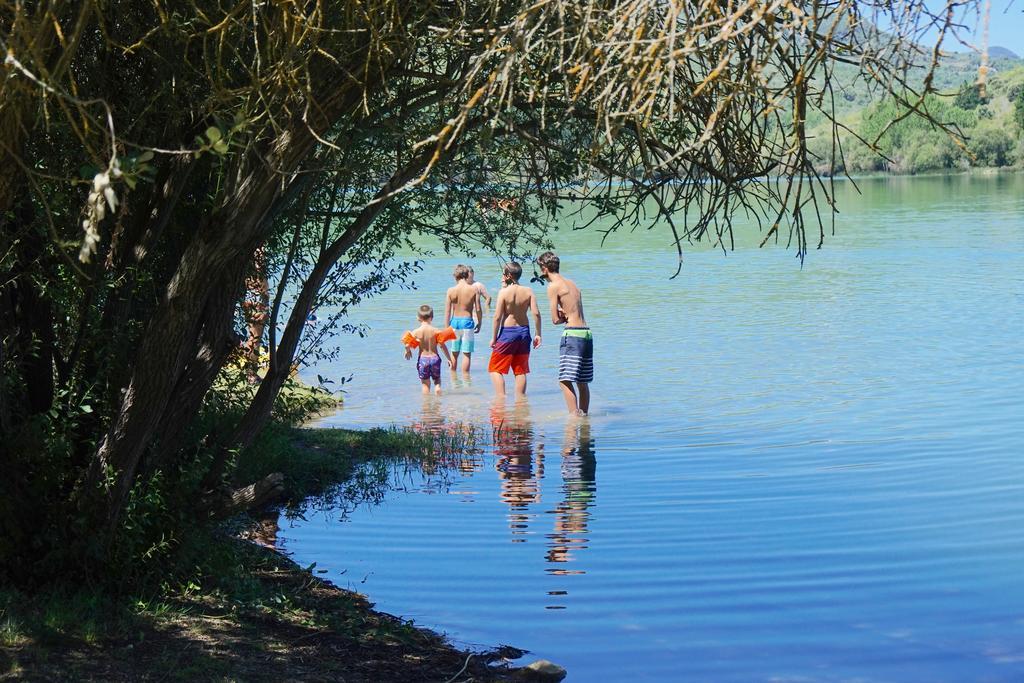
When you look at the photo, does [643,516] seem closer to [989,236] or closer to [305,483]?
[305,483]

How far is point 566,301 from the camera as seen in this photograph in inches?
550

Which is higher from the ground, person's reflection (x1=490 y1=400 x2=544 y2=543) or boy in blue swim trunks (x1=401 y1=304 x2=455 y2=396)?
boy in blue swim trunks (x1=401 y1=304 x2=455 y2=396)

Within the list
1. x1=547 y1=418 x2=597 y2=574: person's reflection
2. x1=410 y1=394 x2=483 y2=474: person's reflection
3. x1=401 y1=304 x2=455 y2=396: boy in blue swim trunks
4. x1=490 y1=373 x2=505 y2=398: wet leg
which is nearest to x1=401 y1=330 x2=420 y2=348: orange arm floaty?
x1=401 y1=304 x2=455 y2=396: boy in blue swim trunks

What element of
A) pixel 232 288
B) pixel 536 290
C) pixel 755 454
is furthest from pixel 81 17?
pixel 536 290

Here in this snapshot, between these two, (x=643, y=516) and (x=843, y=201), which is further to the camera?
(x=843, y=201)

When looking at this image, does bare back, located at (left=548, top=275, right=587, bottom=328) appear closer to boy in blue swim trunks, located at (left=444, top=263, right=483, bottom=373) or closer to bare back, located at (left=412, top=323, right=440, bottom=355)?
bare back, located at (left=412, top=323, right=440, bottom=355)

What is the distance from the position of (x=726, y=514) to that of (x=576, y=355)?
15.3ft

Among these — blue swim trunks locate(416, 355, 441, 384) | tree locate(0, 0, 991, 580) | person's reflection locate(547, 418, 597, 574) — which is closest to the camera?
tree locate(0, 0, 991, 580)

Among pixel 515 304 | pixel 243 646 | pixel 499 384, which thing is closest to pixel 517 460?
pixel 515 304

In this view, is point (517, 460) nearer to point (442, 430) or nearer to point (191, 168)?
point (442, 430)

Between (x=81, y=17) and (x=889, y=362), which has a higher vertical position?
(x=81, y=17)

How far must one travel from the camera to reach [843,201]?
7669 centimetres

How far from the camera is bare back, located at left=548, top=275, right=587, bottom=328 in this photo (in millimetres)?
13953

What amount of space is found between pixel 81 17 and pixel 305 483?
661cm
